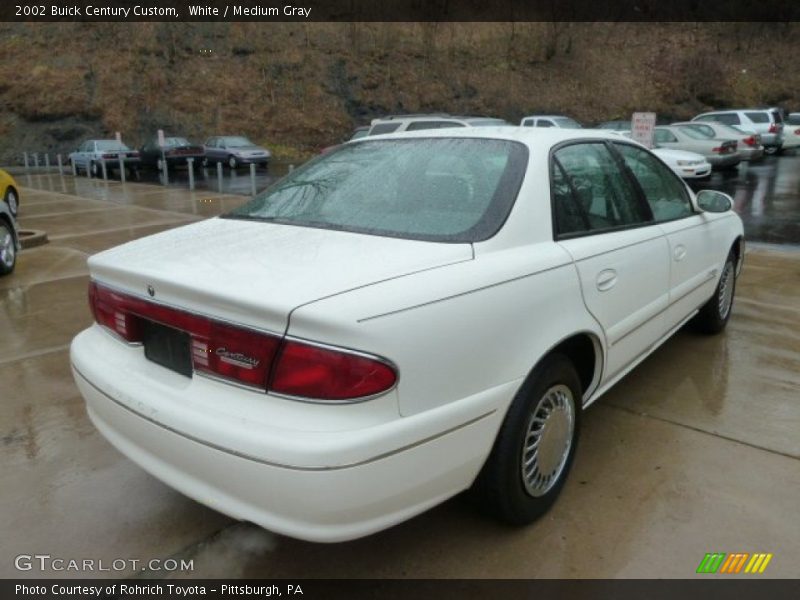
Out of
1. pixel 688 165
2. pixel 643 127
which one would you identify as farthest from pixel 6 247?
pixel 688 165

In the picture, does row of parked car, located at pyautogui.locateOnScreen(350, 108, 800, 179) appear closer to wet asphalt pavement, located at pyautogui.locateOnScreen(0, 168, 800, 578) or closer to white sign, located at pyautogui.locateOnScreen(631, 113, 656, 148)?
white sign, located at pyautogui.locateOnScreen(631, 113, 656, 148)

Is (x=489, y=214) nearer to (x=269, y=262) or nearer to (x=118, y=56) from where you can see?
(x=269, y=262)

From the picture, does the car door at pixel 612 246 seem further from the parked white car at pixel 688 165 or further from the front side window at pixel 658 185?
the parked white car at pixel 688 165

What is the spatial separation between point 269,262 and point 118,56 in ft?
117

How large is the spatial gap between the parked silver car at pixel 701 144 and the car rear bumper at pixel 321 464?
16.5 metres

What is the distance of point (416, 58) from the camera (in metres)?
37.7

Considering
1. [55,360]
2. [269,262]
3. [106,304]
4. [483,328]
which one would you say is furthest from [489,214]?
[55,360]

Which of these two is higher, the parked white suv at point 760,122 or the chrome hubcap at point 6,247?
the parked white suv at point 760,122

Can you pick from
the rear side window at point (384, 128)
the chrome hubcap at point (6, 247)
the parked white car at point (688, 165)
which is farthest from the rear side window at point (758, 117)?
the chrome hubcap at point (6, 247)

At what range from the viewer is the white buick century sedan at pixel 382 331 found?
6.32 feet

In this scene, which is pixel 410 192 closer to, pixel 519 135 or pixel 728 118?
pixel 519 135

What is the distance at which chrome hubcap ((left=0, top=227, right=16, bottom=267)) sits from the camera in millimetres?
6938

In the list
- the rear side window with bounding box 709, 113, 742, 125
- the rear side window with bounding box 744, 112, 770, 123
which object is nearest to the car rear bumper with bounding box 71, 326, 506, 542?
the rear side window with bounding box 709, 113, 742, 125

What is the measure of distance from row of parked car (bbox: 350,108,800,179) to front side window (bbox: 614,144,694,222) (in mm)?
7764
